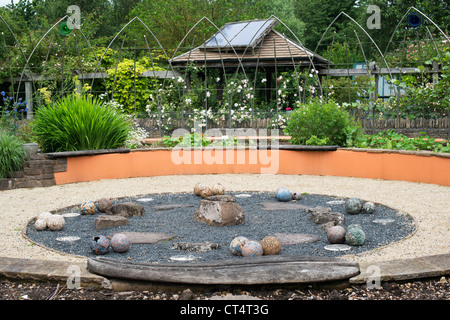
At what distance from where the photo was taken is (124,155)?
9.31 meters

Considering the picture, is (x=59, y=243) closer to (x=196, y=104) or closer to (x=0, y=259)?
(x=0, y=259)

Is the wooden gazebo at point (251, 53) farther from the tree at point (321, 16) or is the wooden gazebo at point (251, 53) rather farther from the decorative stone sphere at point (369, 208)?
the tree at point (321, 16)

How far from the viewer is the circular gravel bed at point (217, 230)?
4.48 meters

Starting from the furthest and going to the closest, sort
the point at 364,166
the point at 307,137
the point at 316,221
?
the point at 307,137 → the point at 364,166 → the point at 316,221

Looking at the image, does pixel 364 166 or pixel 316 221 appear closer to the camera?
pixel 316 221

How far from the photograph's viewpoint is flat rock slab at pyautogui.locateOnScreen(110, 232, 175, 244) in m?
4.89

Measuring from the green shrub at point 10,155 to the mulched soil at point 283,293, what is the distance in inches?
200

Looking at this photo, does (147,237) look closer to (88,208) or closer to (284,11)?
(88,208)

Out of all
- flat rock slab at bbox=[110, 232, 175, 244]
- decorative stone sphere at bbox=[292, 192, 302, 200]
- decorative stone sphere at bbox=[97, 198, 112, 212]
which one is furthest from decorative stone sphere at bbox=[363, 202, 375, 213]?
decorative stone sphere at bbox=[97, 198, 112, 212]

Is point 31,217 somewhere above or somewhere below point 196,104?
below

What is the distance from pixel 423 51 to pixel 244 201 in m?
11.5


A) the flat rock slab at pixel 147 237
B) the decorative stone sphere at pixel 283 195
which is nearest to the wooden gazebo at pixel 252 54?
the decorative stone sphere at pixel 283 195

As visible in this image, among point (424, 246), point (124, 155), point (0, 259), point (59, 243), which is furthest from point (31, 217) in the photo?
point (424, 246)

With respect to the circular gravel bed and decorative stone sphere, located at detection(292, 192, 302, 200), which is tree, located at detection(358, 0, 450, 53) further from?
the circular gravel bed
